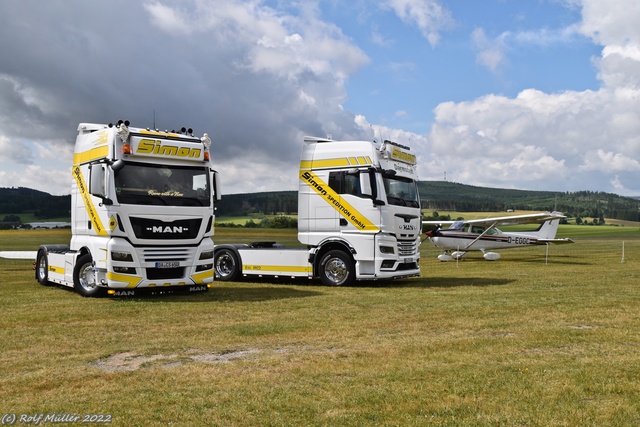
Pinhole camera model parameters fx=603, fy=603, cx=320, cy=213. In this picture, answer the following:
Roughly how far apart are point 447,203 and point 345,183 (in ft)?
334

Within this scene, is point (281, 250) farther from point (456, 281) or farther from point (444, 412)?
point (444, 412)

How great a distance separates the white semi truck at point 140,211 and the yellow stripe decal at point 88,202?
0.07 ft

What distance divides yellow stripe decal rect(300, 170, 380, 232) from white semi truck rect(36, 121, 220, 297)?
3.16 m

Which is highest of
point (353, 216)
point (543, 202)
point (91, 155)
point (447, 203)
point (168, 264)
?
point (543, 202)

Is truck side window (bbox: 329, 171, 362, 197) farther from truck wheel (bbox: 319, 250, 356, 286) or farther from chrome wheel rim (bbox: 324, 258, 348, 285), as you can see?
chrome wheel rim (bbox: 324, 258, 348, 285)

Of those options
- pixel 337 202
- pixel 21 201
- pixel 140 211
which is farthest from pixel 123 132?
pixel 21 201

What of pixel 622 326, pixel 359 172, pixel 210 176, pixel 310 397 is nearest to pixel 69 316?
pixel 210 176

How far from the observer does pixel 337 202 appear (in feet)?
50.8

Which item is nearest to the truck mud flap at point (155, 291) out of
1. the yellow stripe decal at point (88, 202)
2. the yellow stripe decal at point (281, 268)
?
the yellow stripe decal at point (88, 202)

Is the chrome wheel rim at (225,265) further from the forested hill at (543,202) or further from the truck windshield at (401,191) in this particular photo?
the forested hill at (543,202)

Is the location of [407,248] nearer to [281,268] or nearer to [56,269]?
[281,268]

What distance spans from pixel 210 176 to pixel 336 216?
12.0ft

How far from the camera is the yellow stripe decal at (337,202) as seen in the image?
1512cm

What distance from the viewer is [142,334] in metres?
8.77
